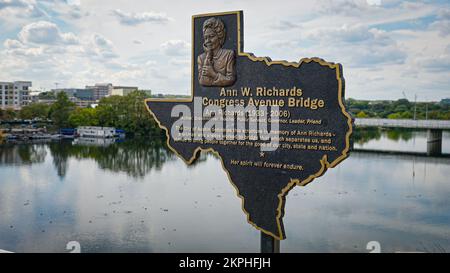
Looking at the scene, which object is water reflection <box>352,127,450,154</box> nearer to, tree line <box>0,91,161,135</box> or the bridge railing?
the bridge railing

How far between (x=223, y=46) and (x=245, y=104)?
2.81ft

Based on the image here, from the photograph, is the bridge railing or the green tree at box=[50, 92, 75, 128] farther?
the green tree at box=[50, 92, 75, 128]

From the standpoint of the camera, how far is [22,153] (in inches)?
1179

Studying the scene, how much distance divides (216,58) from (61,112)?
1636 inches

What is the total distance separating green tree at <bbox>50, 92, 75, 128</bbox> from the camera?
145 feet

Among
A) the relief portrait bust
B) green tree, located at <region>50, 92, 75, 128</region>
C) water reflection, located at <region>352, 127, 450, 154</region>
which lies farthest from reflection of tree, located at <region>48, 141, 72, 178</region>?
water reflection, located at <region>352, 127, 450, 154</region>

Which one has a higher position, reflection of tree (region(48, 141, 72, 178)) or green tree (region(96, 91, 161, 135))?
green tree (region(96, 91, 161, 135))

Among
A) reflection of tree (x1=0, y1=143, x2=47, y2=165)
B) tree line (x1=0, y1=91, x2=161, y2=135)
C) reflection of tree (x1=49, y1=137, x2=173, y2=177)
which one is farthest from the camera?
tree line (x1=0, y1=91, x2=161, y2=135)

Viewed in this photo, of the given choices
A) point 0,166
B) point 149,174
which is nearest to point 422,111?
point 149,174

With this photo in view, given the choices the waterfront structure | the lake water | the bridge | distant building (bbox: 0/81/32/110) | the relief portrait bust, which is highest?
distant building (bbox: 0/81/32/110)

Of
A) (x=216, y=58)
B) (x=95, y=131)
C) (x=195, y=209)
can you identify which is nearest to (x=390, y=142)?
(x=95, y=131)

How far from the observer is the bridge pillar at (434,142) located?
2961cm

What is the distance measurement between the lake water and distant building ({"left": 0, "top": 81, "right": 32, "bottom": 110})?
147ft
